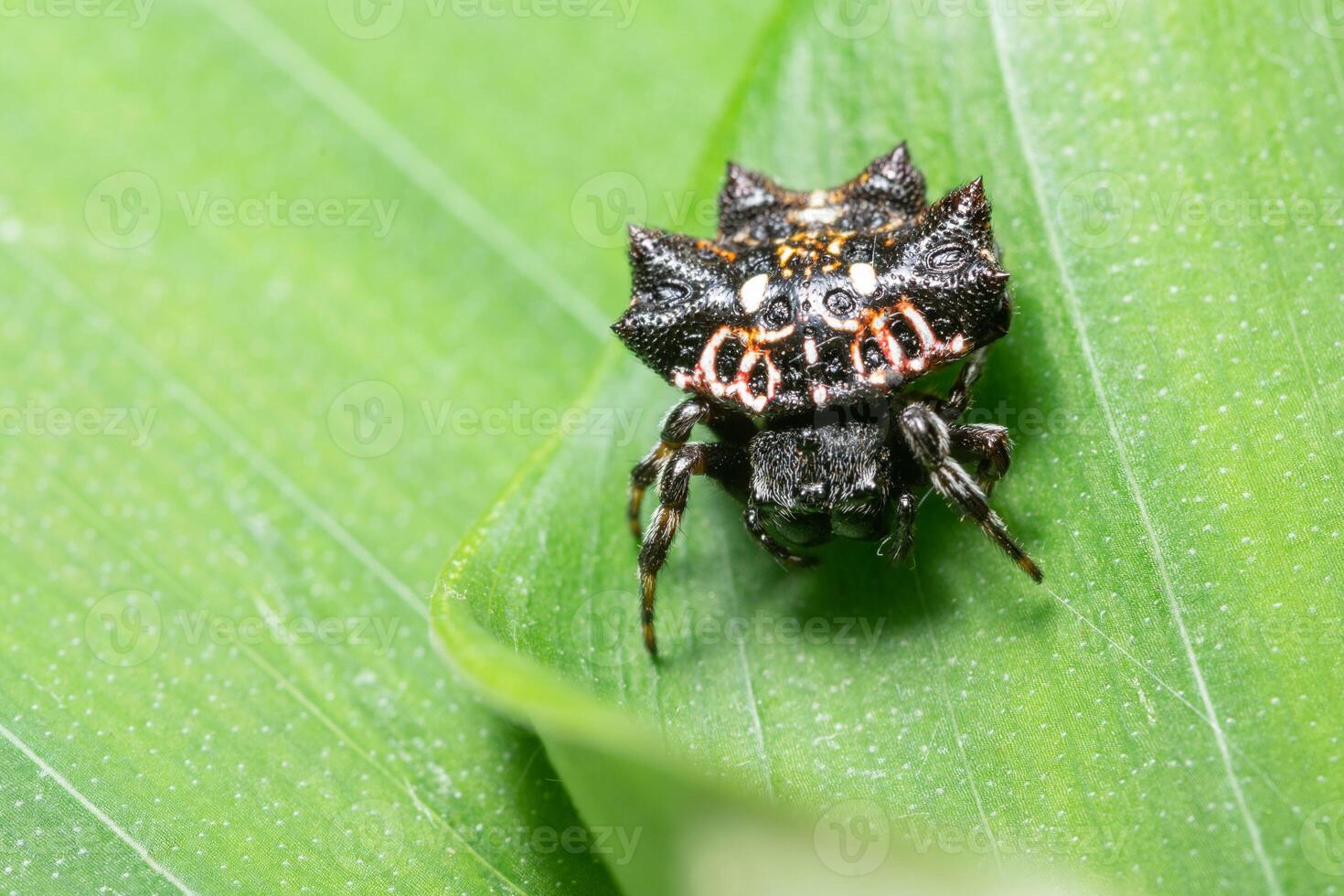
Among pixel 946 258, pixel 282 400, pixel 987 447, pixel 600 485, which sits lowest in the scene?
pixel 282 400

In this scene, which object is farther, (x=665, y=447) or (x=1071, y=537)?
(x=665, y=447)

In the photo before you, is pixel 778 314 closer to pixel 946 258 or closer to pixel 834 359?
pixel 834 359

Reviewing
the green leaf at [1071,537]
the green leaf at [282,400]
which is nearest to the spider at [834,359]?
the green leaf at [1071,537]

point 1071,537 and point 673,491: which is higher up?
point 1071,537

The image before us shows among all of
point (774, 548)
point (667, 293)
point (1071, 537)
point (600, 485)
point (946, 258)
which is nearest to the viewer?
point (1071, 537)

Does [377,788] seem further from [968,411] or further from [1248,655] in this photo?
[1248,655]

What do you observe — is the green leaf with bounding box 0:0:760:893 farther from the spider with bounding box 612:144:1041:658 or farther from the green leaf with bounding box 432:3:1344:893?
the spider with bounding box 612:144:1041:658

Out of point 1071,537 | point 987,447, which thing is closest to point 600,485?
point 987,447
